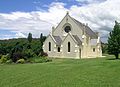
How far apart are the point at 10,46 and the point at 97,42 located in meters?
32.2

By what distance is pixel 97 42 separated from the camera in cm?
7681

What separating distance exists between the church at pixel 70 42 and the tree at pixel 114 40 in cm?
1695

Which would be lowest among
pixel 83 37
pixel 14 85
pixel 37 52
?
pixel 14 85

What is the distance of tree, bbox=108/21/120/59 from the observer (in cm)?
5022

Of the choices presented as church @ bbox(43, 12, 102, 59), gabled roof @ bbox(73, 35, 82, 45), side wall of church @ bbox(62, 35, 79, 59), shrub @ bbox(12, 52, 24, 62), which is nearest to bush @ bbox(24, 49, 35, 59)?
shrub @ bbox(12, 52, 24, 62)

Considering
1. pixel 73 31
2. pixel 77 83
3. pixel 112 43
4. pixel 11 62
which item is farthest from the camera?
pixel 73 31

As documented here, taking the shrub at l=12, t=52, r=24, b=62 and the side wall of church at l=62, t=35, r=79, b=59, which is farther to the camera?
the side wall of church at l=62, t=35, r=79, b=59

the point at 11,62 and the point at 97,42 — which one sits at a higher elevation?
the point at 97,42

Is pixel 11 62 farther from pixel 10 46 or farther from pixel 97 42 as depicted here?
pixel 97 42

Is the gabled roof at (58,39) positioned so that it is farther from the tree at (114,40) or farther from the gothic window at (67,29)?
the tree at (114,40)

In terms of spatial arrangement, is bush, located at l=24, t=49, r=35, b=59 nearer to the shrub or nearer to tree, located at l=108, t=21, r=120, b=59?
the shrub

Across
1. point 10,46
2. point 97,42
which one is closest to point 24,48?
point 10,46

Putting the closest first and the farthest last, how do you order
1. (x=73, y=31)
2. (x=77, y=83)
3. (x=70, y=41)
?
(x=77, y=83)
(x=70, y=41)
(x=73, y=31)

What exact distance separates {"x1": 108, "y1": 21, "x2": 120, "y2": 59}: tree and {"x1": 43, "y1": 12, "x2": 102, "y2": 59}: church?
17.0 metres
